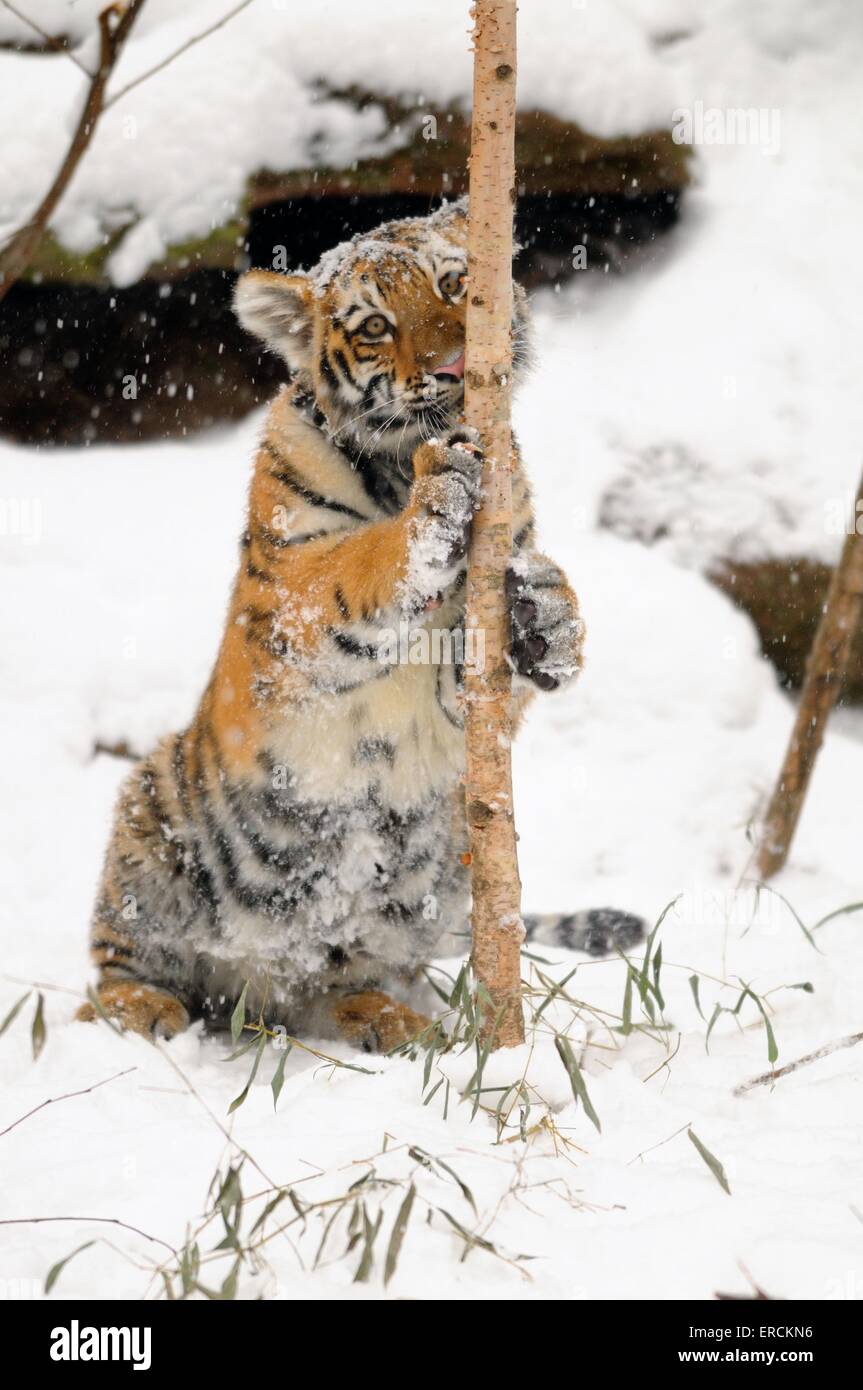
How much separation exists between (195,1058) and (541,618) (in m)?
1.51

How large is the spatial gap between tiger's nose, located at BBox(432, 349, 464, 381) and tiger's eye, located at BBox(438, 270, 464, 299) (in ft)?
0.74

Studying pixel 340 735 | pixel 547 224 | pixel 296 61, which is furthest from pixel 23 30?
pixel 340 735

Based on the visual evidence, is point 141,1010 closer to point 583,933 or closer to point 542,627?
point 583,933

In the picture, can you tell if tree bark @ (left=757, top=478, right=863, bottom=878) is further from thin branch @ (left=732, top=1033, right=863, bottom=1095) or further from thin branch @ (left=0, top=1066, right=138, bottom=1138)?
thin branch @ (left=0, top=1066, right=138, bottom=1138)

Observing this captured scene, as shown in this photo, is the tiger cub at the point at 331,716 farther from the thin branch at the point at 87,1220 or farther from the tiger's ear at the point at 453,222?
the thin branch at the point at 87,1220

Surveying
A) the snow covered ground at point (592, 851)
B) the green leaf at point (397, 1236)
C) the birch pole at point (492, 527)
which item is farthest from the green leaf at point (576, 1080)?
the green leaf at point (397, 1236)

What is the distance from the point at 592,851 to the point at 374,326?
263cm

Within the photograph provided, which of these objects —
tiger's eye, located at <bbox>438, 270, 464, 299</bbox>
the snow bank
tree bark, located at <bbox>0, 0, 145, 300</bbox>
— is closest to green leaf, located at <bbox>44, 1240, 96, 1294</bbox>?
tree bark, located at <bbox>0, 0, 145, 300</bbox>

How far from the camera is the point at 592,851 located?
5.02 metres

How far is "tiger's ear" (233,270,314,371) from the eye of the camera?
3.25m

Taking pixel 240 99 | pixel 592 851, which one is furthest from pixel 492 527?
pixel 240 99

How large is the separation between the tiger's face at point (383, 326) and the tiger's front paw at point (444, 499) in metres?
0.43

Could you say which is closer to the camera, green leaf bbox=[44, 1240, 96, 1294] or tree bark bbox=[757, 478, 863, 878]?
green leaf bbox=[44, 1240, 96, 1294]

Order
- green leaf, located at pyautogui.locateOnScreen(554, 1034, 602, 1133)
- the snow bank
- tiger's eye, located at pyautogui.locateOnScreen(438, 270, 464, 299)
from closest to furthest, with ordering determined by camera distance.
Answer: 1. green leaf, located at pyautogui.locateOnScreen(554, 1034, 602, 1133)
2. tiger's eye, located at pyautogui.locateOnScreen(438, 270, 464, 299)
3. the snow bank
